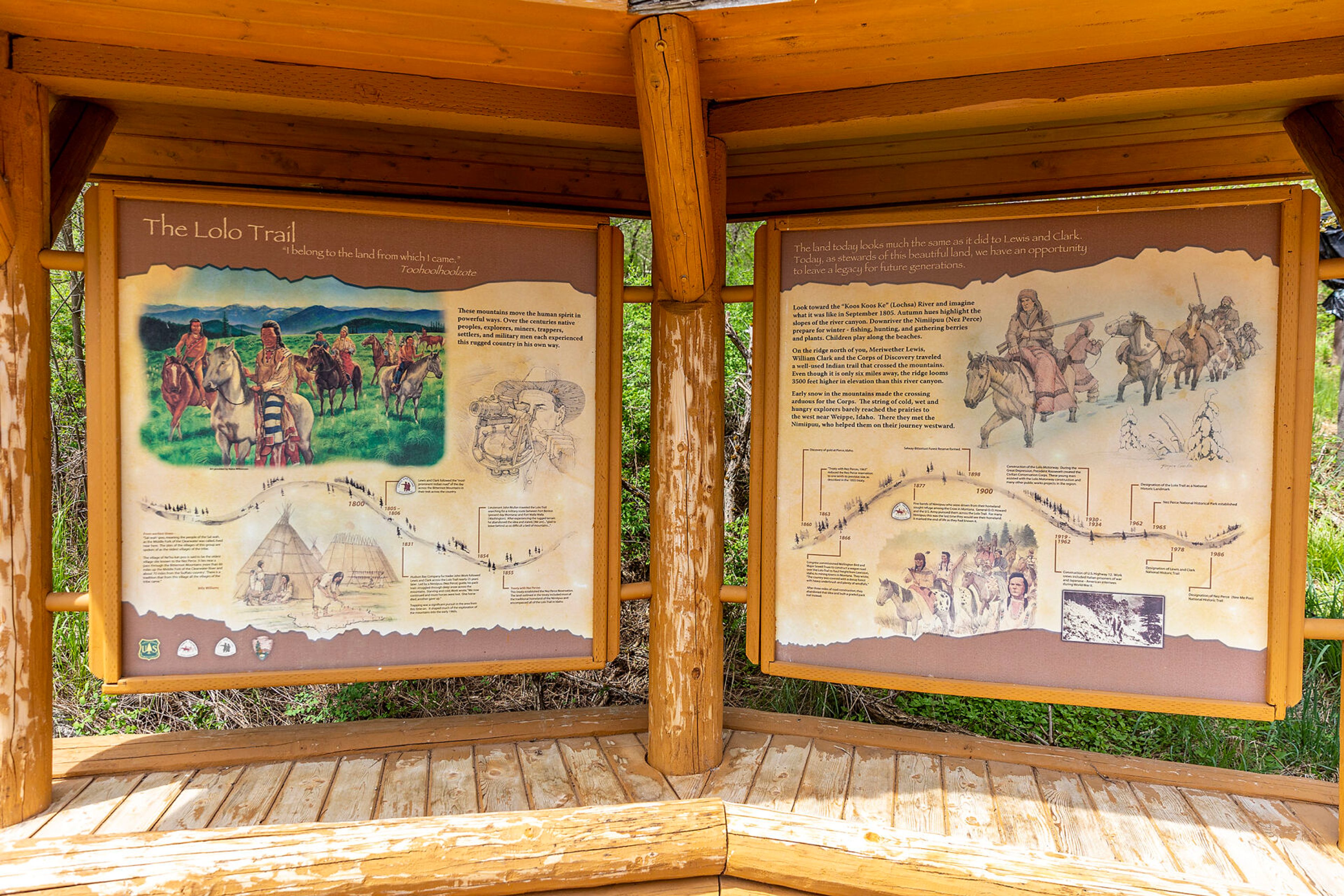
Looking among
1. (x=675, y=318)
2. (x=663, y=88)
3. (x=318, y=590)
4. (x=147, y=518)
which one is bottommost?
(x=318, y=590)

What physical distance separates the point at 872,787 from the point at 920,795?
0.19 metres

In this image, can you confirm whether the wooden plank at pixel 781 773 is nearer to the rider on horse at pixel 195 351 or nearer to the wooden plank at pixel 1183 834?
the wooden plank at pixel 1183 834

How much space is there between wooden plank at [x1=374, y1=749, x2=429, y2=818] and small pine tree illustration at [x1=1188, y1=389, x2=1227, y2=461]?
3242 mm

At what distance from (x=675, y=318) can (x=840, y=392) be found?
765 millimetres

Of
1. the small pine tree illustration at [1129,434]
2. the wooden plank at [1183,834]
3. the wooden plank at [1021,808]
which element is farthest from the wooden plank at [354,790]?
the small pine tree illustration at [1129,434]

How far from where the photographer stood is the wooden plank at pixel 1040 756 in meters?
3.24

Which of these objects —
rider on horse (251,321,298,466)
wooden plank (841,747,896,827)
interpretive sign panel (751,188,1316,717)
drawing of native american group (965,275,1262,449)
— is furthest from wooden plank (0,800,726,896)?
drawing of native american group (965,275,1262,449)

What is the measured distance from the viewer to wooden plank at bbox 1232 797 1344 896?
104 inches

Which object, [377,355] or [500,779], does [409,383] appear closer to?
[377,355]

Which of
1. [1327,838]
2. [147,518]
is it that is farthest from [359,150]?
[1327,838]

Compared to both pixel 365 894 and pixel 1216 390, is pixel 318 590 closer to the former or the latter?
pixel 365 894

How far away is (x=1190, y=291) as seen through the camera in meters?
2.98

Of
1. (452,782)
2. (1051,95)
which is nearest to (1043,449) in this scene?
(1051,95)

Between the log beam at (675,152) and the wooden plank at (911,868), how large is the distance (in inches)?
80.1
